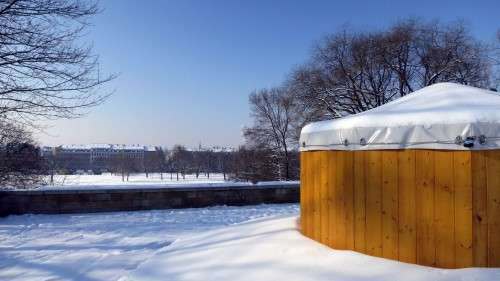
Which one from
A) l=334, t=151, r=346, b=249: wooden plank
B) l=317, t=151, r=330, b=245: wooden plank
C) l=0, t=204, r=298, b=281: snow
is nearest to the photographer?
l=334, t=151, r=346, b=249: wooden plank

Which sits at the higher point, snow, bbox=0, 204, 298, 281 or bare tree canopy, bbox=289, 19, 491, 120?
bare tree canopy, bbox=289, 19, 491, 120

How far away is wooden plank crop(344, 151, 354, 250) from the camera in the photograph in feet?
14.9

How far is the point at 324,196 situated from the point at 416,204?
1.17m

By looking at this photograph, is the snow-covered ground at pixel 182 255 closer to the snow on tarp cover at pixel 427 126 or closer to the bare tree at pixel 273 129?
the snow on tarp cover at pixel 427 126

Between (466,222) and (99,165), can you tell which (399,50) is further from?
(99,165)

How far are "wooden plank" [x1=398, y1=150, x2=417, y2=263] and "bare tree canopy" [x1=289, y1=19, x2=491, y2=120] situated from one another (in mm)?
19415

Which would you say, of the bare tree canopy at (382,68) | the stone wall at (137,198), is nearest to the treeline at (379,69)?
the bare tree canopy at (382,68)

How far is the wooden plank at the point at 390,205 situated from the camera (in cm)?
419

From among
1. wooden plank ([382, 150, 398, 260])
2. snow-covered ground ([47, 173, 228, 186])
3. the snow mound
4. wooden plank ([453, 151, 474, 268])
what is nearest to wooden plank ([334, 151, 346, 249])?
the snow mound

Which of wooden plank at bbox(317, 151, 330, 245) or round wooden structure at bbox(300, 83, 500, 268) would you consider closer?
round wooden structure at bbox(300, 83, 500, 268)

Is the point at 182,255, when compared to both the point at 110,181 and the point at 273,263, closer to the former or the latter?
the point at 273,263

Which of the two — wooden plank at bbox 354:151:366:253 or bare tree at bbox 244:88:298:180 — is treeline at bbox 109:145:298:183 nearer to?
bare tree at bbox 244:88:298:180

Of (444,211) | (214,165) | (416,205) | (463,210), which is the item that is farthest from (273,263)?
(214,165)

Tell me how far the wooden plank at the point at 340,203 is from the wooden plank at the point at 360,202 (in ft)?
0.54
